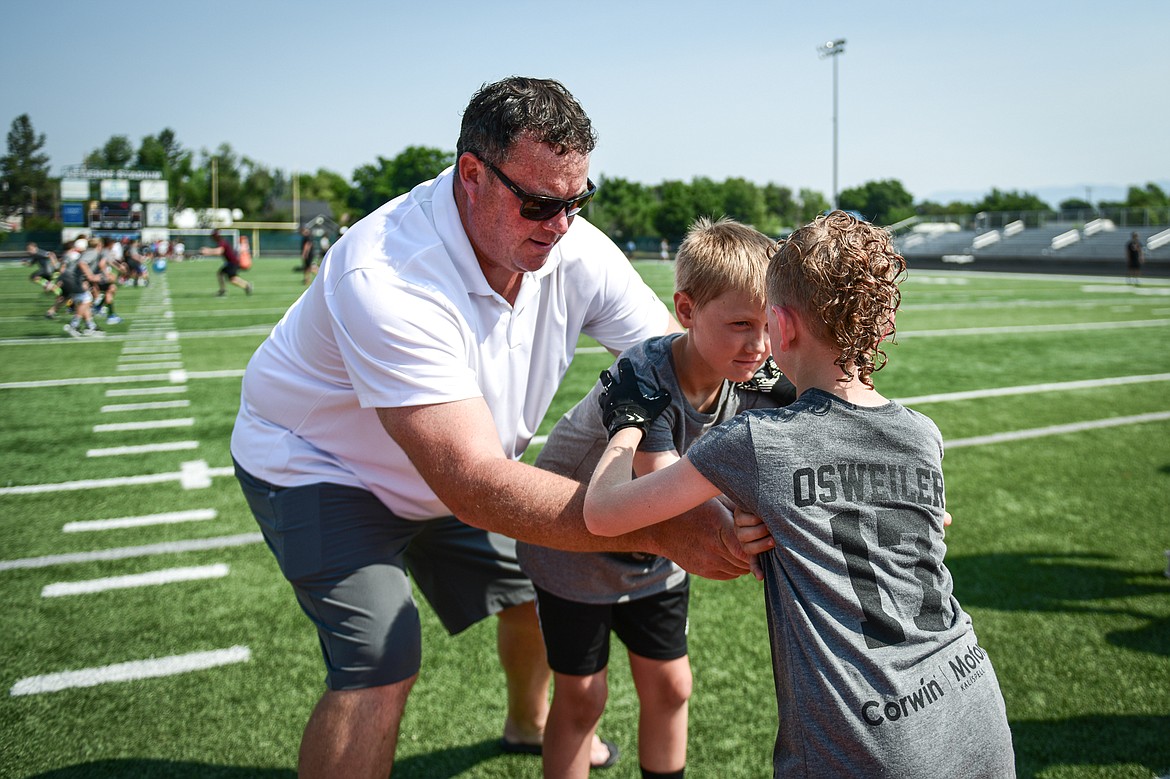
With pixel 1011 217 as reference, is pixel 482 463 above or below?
below

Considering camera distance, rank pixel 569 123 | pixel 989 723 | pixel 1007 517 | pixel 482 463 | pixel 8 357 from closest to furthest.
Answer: pixel 989 723 < pixel 482 463 < pixel 569 123 < pixel 1007 517 < pixel 8 357

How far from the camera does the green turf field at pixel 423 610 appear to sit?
3475 millimetres

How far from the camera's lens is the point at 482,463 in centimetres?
225

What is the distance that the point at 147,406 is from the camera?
32.7 ft

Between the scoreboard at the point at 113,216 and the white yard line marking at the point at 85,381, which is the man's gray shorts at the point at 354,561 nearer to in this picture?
the white yard line marking at the point at 85,381

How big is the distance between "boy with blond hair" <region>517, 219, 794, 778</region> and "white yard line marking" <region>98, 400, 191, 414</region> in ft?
27.4

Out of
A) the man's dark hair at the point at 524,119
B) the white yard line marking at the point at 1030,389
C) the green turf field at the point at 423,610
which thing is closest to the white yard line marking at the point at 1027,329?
the white yard line marking at the point at 1030,389

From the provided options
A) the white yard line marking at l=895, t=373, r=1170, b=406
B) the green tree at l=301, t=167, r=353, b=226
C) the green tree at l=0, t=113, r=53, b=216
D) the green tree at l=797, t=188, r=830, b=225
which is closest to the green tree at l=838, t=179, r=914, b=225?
the green tree at l=797, t=188, r=830, b=225

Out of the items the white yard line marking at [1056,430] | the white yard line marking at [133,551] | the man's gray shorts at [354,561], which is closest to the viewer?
the man's gray shorts at [354,561]

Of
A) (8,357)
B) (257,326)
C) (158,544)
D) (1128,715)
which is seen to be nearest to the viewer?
(1128,715)

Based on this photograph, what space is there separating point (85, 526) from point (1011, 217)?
2455 inches

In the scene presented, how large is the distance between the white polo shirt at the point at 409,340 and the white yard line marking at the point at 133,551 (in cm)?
303

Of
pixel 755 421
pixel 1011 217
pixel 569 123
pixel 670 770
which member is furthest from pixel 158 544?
pixel 1011 217

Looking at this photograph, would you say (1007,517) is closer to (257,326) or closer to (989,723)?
(989,723)
